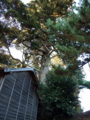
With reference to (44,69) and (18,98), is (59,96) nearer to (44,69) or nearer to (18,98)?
(18,98)

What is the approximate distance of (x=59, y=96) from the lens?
7699 millimetres

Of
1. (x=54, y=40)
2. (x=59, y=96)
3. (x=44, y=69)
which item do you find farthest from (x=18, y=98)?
(x=44, y=69)

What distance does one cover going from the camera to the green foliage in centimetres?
748

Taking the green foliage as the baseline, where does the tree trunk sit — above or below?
above

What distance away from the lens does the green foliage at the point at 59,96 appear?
24.5ft

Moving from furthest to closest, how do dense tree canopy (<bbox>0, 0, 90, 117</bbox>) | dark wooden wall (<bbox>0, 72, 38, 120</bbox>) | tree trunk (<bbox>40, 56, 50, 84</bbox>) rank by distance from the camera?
tree trunk (<bbox>40, 56, 50, 84</bbox>)
dark wooden wall (<bbox>0, 72, 38, 120</bbox>)
dense tree canopy (<bbox>0, 0, 90, 117</bbox>)

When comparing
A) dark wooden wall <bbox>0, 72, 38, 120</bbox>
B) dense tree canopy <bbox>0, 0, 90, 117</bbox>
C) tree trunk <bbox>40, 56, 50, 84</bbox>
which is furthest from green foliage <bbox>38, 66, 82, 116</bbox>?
tree trunk <bbox>40, 56, 50, 84</bbox>

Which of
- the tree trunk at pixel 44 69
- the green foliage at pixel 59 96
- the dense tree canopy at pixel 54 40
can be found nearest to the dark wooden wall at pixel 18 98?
the green foliage at pixel 59 96

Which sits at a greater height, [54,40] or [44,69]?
[44,69]

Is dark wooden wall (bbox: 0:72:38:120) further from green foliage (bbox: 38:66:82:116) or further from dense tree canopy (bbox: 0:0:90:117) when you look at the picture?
dense tree canopy (bbox: 0:0:90:117)

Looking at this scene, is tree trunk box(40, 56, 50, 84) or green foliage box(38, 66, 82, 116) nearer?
green foliage box(38, 66, 82, 116)

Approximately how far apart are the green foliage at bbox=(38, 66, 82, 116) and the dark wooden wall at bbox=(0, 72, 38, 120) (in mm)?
918

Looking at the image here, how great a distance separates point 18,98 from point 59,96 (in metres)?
2.88

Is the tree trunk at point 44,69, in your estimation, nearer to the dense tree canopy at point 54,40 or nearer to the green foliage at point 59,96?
the dense tree canopy at point 54,40
